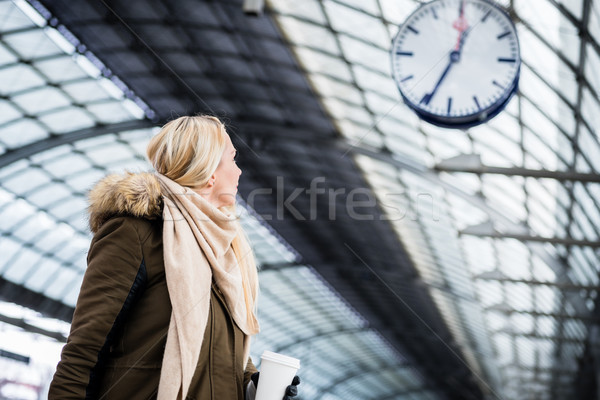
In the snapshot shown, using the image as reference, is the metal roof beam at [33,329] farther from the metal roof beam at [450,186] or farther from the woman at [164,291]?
the woman at [164,291]

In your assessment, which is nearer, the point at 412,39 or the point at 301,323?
the point at 412,39

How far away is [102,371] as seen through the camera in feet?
8.21

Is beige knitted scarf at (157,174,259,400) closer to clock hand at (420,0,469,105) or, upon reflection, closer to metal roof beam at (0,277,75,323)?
clock hand at (420,0,469,105)

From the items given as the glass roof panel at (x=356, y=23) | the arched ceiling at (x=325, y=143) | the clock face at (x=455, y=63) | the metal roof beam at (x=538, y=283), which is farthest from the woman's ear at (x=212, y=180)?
the metal roof beam at (x=538, y=283)

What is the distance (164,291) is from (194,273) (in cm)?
14

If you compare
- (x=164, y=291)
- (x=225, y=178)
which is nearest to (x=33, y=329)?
(x=225, y=178)

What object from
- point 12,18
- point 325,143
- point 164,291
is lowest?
point 164,291

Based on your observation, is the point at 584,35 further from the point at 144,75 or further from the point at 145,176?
the point at 144,75

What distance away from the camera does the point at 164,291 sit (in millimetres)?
2656

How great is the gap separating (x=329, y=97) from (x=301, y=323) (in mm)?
32650

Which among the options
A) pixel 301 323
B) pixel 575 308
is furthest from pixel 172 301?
pixel 301 323

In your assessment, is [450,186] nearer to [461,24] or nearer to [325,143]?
[325,143]

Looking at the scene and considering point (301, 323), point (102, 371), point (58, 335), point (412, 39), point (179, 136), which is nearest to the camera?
point (102, 371)

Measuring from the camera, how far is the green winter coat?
93.8 inches
